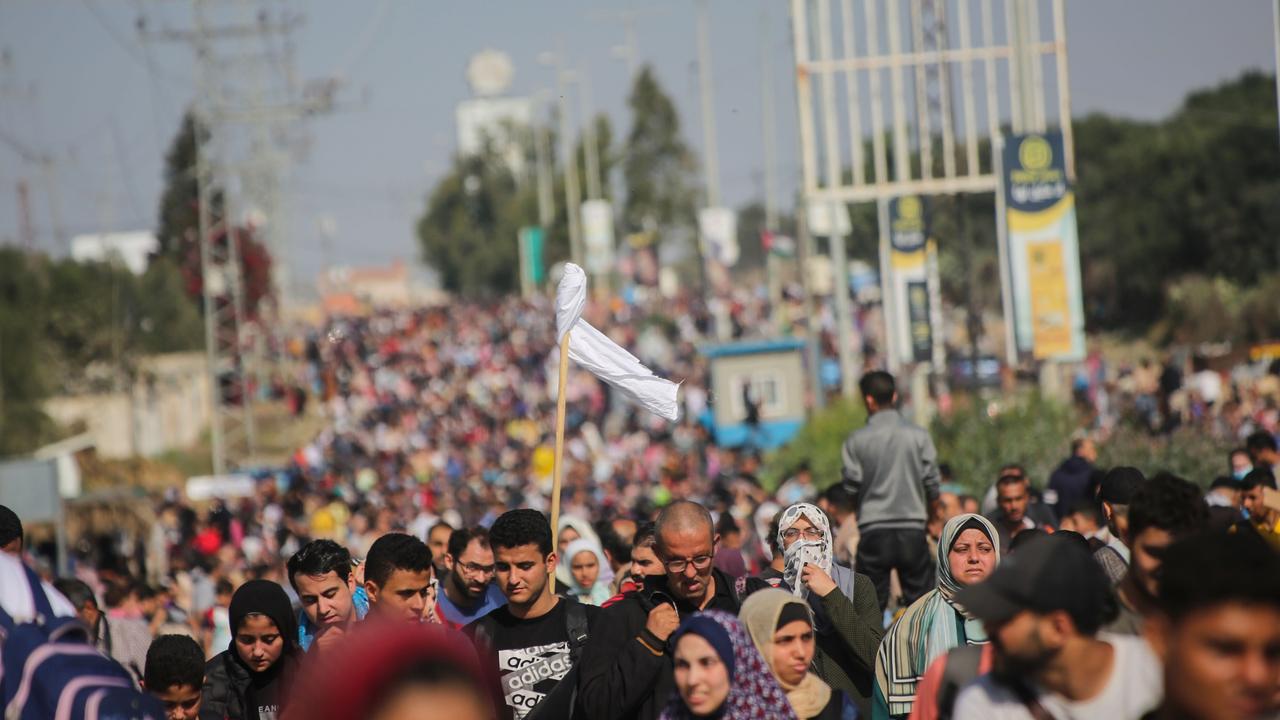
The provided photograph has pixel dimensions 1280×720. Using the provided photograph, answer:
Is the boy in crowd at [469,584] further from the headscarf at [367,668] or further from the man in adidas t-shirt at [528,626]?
the headscarf at [367,668]

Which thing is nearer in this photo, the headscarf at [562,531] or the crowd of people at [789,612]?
the crowd of people at [789,612]

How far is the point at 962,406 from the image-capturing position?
2083 centimetres

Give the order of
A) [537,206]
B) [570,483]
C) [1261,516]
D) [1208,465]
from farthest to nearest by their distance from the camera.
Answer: [537,206], [570,483], [1208,465], [1261,516]

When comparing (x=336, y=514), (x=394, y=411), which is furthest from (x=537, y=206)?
(x=336, y=514)

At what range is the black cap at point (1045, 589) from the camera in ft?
12.4

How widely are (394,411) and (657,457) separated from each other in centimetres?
1234

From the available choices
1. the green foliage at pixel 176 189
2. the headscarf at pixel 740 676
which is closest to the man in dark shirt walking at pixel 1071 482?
the headscarf at pixel 740 676

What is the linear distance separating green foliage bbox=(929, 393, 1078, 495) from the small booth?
465 inches

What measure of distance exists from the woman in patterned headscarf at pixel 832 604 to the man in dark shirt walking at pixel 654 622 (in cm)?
50

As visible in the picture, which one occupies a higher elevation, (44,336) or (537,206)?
(537,206)

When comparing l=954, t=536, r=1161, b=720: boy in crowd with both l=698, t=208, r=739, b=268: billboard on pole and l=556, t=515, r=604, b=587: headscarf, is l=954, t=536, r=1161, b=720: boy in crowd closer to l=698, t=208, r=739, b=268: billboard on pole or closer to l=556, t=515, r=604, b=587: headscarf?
l=556, t=515, r=604, b=587: headscarf

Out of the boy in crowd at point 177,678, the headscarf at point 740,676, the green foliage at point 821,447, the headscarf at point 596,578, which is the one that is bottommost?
the green foliage at point 821,447

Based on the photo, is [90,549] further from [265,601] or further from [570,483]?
[265,601]

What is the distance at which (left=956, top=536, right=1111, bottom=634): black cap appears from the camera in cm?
377
